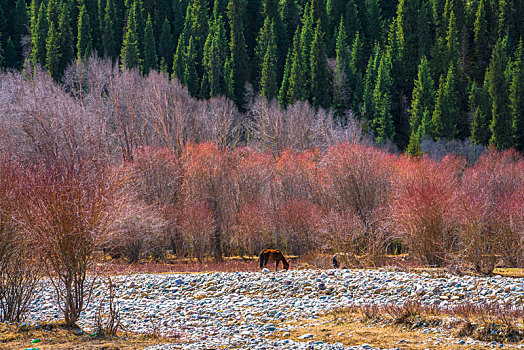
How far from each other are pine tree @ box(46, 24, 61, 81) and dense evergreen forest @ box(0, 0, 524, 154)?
0.18m

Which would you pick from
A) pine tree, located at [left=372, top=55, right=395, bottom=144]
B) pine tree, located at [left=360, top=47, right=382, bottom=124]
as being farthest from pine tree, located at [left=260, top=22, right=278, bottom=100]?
pine tree, located at [left=372, top=55, right=395, bottom=144]

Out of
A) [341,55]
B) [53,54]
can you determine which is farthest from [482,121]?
[53,54]

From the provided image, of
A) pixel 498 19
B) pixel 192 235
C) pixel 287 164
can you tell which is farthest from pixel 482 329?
pixel 498 19

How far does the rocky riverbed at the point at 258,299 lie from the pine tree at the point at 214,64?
63355mm

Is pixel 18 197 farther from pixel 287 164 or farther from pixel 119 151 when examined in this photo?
pixel 119 151

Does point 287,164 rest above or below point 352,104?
below

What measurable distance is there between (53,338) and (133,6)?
88.9 metres

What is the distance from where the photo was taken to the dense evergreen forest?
246 ft

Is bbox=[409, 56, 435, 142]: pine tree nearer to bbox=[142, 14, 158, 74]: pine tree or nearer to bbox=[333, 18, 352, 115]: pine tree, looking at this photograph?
bbox=[333, 18, 352, 115]: pine tree

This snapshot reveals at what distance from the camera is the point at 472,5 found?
9250 centimetres

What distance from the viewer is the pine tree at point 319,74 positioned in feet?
266

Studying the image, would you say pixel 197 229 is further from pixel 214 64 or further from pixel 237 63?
pixel 237 63

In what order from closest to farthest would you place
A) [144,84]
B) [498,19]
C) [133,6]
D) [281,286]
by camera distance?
[281,286]
[144,84]
[498,19]
[133,6]

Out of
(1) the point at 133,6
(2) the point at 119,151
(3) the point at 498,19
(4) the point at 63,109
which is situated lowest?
(2) the point at 119,151
